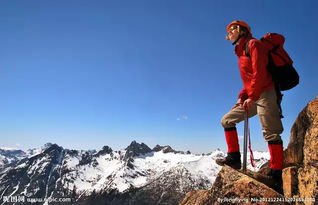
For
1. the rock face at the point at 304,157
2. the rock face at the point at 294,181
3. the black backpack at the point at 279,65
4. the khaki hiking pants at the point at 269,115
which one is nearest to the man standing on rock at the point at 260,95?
the khaki hiking pants at the point at 269,115

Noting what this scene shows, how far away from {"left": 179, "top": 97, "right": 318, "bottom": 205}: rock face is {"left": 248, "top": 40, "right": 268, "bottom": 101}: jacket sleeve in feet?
7.85

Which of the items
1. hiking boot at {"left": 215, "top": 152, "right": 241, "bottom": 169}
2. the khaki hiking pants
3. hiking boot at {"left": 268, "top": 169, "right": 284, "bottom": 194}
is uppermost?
the khaki hiking pants

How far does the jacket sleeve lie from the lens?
8180 millimetres

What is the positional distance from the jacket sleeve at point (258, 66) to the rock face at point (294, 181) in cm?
239

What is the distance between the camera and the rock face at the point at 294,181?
7.43m

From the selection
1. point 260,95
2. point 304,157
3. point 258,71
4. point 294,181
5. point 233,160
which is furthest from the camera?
point 233,160

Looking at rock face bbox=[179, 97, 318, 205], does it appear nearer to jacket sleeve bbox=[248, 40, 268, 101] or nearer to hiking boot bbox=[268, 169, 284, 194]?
hiking boot bbox=[268, 169, 284, 194]

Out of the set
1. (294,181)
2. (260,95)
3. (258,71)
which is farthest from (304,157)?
(258,71)

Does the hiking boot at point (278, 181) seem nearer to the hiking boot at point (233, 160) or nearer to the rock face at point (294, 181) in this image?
the rock face at point (294, 181)

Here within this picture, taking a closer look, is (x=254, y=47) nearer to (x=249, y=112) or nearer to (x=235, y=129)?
(x=249, y=112)

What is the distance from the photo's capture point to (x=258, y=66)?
26.9ft

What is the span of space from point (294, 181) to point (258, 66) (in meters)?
3.67

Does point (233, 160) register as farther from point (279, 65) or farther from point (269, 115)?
point (279, 65)

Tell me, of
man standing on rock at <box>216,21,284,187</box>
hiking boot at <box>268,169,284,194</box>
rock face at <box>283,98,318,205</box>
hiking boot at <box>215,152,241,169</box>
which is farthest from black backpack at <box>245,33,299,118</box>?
hiking boot at <box>215,152,241,169</box>
